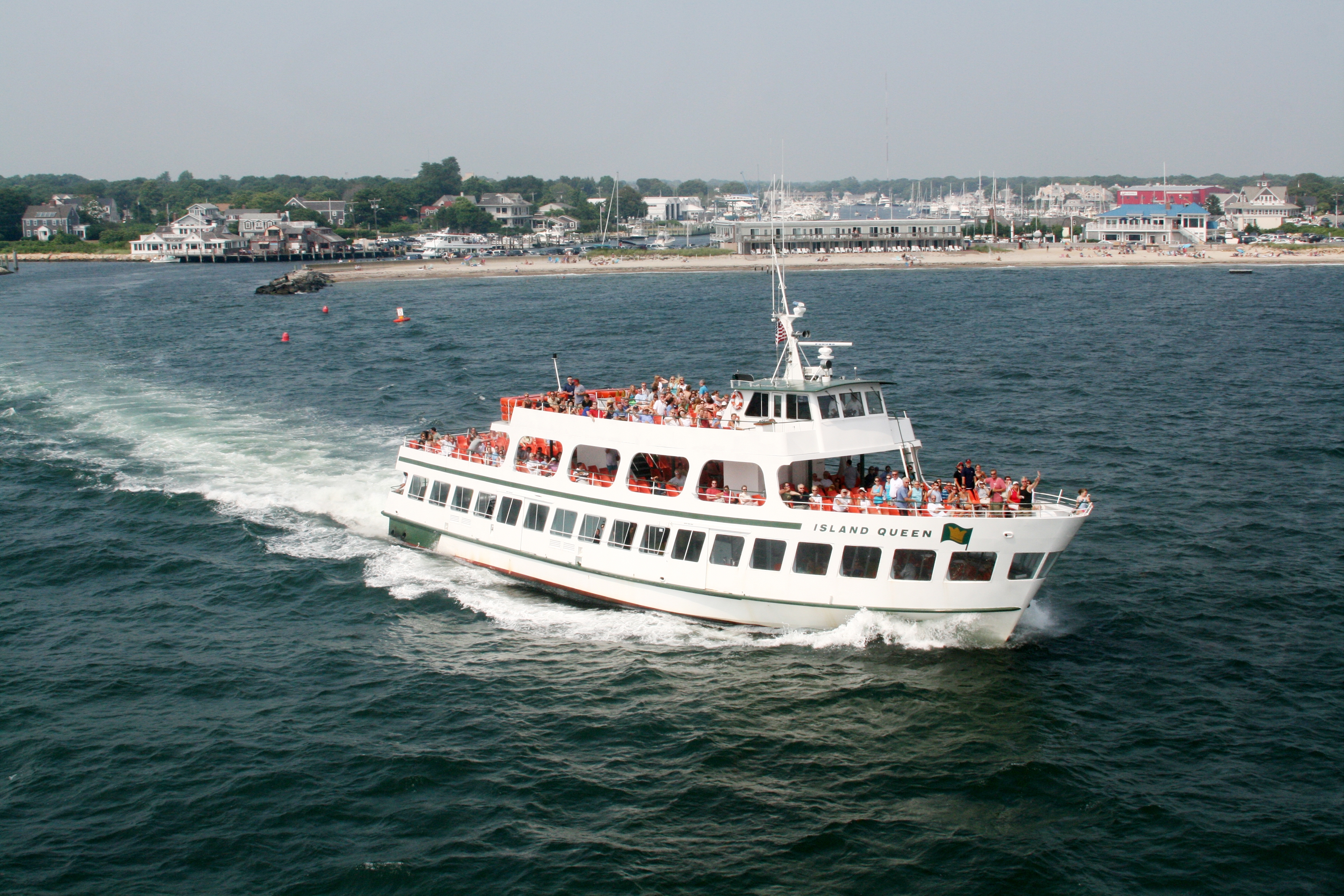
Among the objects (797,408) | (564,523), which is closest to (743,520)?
(797,408)

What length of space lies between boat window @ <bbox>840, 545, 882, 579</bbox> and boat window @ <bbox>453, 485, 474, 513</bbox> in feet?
42.7

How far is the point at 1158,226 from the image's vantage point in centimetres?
19100

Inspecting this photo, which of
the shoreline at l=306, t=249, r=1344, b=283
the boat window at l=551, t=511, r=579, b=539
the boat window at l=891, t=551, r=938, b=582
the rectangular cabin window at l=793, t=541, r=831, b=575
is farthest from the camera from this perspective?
the shoreline at l=306, t=249, r=1344, b=283

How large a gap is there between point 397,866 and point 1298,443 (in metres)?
A: 44.4

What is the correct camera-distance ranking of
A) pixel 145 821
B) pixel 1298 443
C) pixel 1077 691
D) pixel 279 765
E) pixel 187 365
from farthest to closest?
pixel 187 365 < pixel 1298 443 < pixel 1077 691 < pixel 279 765 < pixel 145 821

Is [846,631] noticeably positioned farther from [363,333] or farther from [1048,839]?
[363,333]

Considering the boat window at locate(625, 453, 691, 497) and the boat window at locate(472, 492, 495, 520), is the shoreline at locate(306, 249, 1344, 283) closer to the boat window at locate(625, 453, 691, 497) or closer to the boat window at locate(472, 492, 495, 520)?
the boat window at locate(472, 492, 495, 520)

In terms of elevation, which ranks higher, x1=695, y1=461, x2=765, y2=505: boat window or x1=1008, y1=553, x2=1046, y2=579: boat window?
x1=695, y1=461, x2=765, y2=505: boat window

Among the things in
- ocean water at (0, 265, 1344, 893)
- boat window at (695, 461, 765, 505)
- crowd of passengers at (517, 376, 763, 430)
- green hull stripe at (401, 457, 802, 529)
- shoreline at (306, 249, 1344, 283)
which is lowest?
ocean water at (0, 265, 1344, 893)

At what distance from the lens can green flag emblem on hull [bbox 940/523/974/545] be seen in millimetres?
25438

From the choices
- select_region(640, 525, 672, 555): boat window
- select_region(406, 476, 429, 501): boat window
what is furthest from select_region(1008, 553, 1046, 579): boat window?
select_region(406, 476, 429, 501): boat window

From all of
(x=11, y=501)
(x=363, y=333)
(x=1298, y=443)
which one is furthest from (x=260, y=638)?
(x=363, y=333)

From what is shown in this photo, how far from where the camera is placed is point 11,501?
41.7 metres

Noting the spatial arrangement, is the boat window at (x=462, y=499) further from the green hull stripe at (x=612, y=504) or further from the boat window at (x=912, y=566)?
the boat window at (x=912, y=566)
